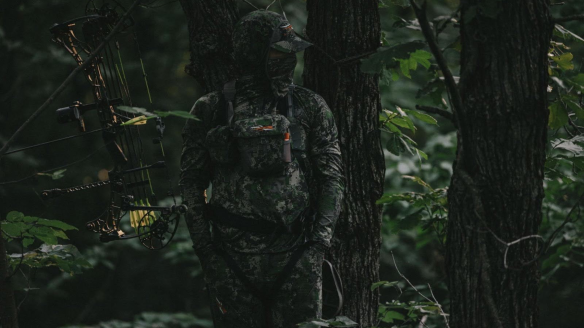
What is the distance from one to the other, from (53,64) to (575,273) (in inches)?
379

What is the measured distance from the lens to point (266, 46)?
11.0 feet

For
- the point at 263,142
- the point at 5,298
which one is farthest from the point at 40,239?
the point at 263,142

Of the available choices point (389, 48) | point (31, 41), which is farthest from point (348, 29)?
point (31, 41)

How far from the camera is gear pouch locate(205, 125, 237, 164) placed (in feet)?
10.7

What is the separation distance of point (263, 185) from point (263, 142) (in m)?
0.25

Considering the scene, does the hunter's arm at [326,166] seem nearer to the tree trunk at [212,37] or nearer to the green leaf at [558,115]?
the tree trunk at [212,37]

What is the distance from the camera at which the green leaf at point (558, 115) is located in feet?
10.6

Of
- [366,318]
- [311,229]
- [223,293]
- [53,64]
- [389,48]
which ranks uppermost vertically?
[53,64]

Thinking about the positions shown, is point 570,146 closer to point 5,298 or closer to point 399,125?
point 399,125

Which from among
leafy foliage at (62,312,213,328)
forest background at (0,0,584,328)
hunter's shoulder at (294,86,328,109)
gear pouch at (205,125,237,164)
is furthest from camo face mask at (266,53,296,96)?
leafy foliage at (62,312,213,328)

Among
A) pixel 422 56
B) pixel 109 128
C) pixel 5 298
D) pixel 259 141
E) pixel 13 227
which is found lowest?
pixel 5 298

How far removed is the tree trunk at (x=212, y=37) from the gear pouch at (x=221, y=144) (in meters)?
0.74

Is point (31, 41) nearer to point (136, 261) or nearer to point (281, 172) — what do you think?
point (136, 261)

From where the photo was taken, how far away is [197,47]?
157 inches
